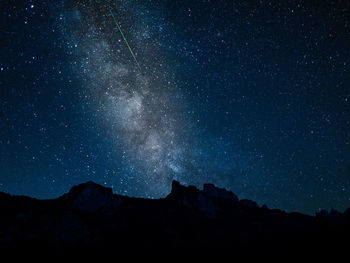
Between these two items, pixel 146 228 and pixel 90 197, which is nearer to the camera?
pixel 146 228

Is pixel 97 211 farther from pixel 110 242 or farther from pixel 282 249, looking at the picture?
pixel 282 249

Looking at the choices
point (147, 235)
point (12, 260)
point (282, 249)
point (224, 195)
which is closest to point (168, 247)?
point (147, 235)

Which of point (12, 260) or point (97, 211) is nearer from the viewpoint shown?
point (12, 260)

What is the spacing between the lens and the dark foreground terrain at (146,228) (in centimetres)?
3112

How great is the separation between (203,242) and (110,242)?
15.3 meters

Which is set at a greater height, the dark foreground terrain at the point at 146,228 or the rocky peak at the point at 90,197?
the rocky peak at the point at 90,197

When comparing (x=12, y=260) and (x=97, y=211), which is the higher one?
(x=97, y=211)

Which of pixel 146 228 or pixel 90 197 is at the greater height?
pixel 90 197

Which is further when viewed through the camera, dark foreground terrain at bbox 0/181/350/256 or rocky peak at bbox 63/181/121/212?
rocky peak at bbox 63/181/121/212

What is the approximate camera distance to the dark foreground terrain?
31.1 meters

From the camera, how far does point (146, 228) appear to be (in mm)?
39750

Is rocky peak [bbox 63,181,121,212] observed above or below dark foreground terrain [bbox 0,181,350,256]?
above

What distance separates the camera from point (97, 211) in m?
43.4

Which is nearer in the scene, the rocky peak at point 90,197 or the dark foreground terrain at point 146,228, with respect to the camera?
the dark foreground terrain at point 146,228
